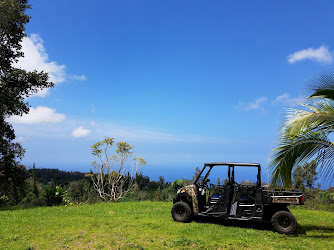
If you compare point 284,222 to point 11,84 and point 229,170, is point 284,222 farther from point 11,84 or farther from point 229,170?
point 11,84

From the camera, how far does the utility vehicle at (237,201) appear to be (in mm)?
7645

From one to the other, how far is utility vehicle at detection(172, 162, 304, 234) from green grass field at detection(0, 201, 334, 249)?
1.19 ft

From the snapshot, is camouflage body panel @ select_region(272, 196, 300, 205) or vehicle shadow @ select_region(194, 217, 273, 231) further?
vehicle shadow @ select_region(194, 217, 273, 231)

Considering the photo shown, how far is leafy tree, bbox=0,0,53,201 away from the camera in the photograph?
13883 mm

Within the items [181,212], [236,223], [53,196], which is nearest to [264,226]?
[236,223]

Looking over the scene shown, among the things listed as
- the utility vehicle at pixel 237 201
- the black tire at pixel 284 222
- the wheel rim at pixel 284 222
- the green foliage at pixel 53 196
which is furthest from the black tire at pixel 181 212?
the green foliage at pixel 53 196

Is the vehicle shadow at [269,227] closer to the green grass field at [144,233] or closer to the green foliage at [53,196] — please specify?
the green grass field at [144,233]

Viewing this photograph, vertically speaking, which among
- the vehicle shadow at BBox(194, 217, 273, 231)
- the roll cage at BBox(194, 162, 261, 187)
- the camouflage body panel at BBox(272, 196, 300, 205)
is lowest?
the vehicle shadow at BBox(194, 217, 273, 231)

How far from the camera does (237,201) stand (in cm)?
825

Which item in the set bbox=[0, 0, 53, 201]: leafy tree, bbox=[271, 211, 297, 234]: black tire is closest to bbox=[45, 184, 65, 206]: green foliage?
bbox=[0, 0, 53, 201]: leafy tree

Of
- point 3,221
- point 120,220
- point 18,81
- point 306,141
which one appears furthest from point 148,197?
point 306,141

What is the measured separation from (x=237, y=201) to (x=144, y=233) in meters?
3.05

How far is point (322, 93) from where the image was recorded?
7234 mm

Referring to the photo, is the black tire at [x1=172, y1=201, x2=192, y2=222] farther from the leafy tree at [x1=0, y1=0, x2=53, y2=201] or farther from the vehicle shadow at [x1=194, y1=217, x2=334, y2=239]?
the leafy tree at [x1=0, y1=0, x2=53, y2=201]
